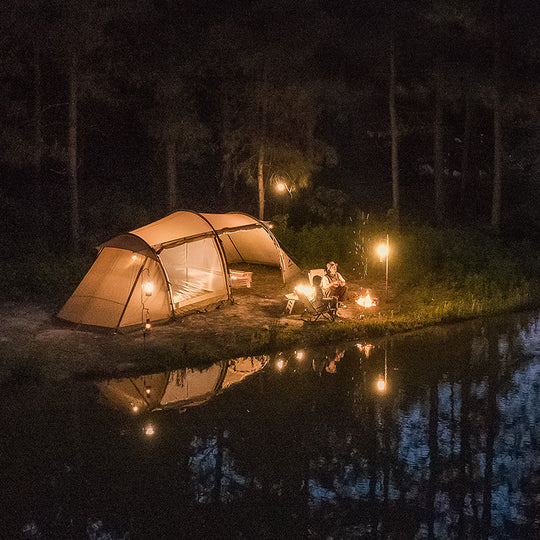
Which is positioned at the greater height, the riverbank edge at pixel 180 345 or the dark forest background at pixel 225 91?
the dark forest background at pixel 225 91

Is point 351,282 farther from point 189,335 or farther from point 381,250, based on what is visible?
point 189,335

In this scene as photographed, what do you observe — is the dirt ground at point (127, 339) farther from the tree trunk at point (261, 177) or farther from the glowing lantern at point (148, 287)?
the tree trunk at point (261, 177)

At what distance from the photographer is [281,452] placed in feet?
26.2

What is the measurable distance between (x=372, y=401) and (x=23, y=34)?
15.3 metres

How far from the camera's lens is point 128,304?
42.1ft

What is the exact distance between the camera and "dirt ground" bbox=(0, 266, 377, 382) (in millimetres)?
10836

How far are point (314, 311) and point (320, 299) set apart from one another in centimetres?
38

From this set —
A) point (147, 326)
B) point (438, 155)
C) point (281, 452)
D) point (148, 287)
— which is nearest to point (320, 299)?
point (148, 287)

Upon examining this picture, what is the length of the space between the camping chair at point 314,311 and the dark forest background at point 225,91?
8.58m

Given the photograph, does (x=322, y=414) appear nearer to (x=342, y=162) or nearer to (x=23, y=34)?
(x=23, y=34)

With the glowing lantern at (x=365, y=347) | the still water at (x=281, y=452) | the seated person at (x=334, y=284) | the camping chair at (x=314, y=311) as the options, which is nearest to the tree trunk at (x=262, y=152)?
the seated person at (x=334, y=284)

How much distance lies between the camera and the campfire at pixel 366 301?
14430 mm

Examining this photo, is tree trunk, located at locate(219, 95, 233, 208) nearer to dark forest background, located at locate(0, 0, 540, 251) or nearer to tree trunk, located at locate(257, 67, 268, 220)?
dark forest background, located at locate(0, 0, 540, 251)

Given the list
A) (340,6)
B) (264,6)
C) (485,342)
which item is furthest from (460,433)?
(340,6)
